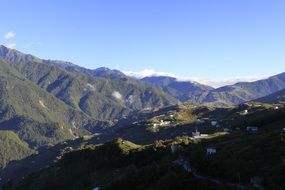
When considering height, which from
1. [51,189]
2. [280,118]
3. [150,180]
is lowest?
[51,189]

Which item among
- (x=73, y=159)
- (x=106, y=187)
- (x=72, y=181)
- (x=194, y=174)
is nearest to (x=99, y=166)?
(x=72, y=181)

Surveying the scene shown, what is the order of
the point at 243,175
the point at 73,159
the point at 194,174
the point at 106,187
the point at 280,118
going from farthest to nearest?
the point at 73,159, the point at 280,118, the point at 106,187, the point at 194,174, the point at 243,175

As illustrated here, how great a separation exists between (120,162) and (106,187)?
46.3 m

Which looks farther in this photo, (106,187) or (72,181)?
(72,181)

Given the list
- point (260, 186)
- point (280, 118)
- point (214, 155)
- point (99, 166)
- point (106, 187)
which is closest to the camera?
point (260, 186)

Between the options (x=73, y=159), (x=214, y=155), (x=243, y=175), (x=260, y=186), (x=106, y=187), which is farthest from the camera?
(x=73, y=159)

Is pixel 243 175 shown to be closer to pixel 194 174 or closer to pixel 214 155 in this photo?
pixel 194 174

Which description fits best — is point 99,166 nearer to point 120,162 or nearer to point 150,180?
point 120,162

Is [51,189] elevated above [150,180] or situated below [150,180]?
below

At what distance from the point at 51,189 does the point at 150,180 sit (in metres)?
71.0

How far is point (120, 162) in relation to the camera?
16825cm

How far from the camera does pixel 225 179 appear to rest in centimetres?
9006

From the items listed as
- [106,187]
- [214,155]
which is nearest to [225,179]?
[214,155]

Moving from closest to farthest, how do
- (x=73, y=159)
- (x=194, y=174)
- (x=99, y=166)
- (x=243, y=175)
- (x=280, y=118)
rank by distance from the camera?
(x=243, y=175)
(x=194, y=174)
(x=280, y=118)
(x=99, y=166)
(x=73, y=159)
